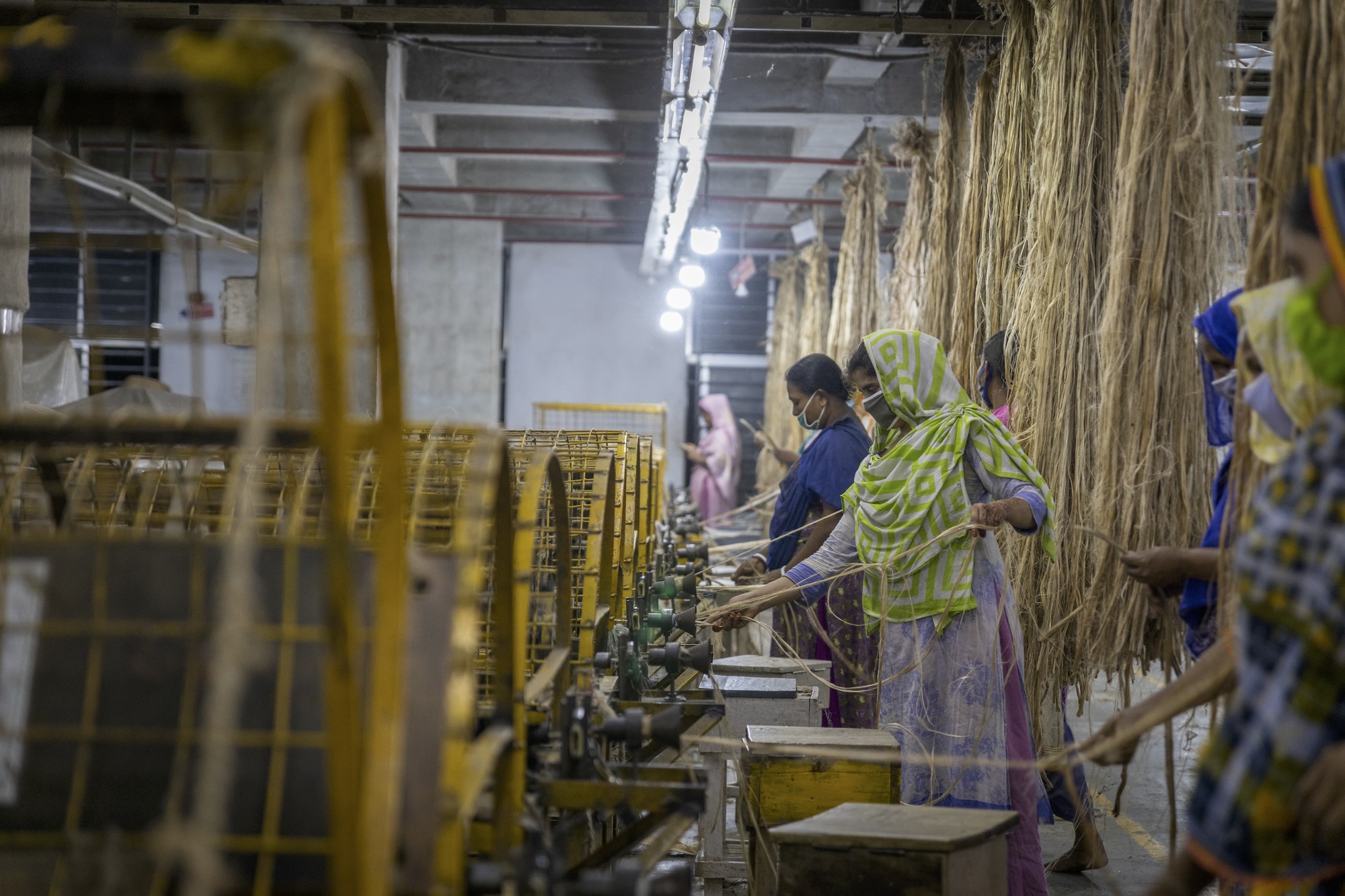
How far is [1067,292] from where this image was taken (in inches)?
131

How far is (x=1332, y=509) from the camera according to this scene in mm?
1229

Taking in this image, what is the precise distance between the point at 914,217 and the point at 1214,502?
11.7ft

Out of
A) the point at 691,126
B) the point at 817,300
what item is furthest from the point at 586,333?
the point at 691,126

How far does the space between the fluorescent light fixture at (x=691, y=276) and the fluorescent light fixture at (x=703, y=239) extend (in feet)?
3.63

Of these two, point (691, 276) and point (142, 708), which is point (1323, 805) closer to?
point (142, 708)

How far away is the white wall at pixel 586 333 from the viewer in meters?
12.9

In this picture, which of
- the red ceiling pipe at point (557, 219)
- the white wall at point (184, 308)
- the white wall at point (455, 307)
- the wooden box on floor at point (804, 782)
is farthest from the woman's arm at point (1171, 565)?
the white wall at point (184, 308)

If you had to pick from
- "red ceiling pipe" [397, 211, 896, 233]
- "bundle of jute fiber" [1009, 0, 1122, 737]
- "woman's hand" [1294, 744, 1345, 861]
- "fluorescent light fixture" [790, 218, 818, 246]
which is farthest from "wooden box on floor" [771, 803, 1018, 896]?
"red ceiling pipe" [397, 211, 896, 233]

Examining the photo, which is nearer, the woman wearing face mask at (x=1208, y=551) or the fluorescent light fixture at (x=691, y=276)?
the woman wearing face mask at (x=1208, y=551)

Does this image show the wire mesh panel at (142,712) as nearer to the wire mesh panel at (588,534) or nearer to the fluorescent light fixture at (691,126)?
the wire mesh panel at (588,534)

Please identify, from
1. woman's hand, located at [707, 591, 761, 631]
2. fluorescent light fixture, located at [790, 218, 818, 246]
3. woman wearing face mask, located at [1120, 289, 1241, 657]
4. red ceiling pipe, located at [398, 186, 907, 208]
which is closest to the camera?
woman wearing face mask, located at [1120, 289, 1241, 657]

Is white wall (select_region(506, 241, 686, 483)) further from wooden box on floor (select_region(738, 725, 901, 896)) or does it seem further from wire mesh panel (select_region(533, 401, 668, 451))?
wooden box on floor (select_region(738, 725, 901, 896))

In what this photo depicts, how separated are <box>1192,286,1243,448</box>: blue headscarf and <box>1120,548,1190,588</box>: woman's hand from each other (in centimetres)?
24

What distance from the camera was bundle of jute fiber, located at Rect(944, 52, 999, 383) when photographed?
4172mm
